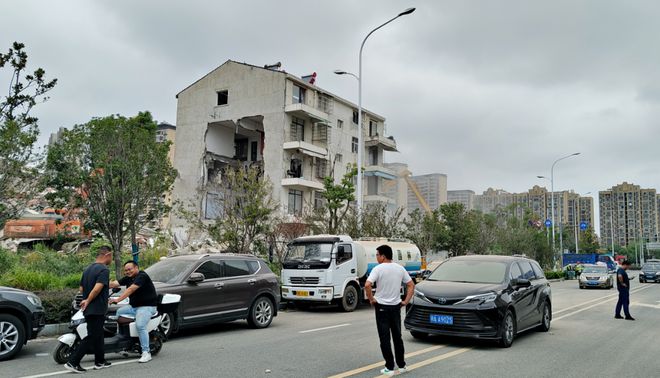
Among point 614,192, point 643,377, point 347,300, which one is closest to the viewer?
point 643,377

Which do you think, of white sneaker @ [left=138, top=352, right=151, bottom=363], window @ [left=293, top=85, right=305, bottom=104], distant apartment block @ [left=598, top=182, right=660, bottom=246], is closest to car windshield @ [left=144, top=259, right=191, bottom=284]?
white sneaker @ [left=138, top=352, right=151, bottom=363]

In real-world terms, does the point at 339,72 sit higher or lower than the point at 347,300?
higher

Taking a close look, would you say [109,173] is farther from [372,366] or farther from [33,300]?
[372,366]

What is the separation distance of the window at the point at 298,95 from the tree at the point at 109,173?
76.8 ft

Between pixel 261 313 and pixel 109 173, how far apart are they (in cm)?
738

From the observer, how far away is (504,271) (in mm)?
10742

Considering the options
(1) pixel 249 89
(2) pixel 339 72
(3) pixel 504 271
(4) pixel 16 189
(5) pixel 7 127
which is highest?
(1) pixel 249 89

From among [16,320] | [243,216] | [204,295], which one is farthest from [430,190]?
[16,320]

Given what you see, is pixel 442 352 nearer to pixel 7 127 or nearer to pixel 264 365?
pixel 264 365

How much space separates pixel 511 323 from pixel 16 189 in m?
12.3

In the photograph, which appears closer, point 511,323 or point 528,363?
point 528,363

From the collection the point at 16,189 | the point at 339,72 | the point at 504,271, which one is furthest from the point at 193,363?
the point at 339,72

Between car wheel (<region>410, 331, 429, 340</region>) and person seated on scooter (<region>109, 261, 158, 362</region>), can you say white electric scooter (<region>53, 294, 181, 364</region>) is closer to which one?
person seated on scooter (<region>109, 261, 158, 362</region>)

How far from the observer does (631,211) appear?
425ft
